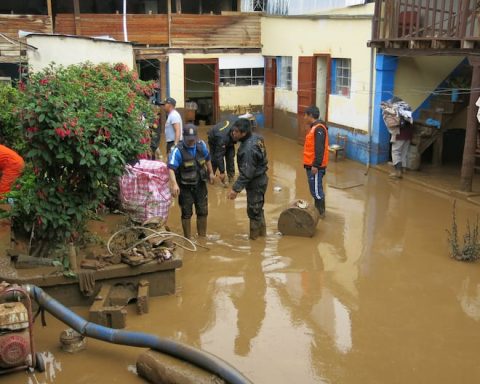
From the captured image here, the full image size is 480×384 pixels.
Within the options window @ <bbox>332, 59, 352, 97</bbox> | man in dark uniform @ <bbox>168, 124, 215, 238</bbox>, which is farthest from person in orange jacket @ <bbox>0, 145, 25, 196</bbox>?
window @ <bbox>332, 59, 352, 97</bbox>

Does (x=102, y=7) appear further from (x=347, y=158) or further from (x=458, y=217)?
(x=458, y=217)

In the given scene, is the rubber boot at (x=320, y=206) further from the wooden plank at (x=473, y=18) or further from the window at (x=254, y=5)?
the window at (x=254, y=5)

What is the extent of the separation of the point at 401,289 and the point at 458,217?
3.48m

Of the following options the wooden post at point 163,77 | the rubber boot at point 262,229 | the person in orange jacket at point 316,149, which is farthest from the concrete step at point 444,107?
the wooden post at point 163,77

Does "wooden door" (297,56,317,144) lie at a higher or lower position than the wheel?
higher

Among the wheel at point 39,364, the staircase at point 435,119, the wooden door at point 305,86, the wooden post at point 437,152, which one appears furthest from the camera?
the wooden door at point 305,86

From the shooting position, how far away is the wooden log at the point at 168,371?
4.33m

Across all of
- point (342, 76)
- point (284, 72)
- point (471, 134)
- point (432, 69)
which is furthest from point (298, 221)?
point (284, 72)

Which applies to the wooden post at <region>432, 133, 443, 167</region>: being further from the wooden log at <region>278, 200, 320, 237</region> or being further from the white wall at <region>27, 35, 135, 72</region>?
the white wall at <region>27, 35, 135, 72</region>

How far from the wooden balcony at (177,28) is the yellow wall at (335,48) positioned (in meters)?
1.22

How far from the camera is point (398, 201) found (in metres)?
10.7

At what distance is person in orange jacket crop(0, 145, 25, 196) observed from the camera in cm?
628

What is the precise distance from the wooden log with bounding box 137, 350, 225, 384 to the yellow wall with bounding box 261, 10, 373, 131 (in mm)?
10280

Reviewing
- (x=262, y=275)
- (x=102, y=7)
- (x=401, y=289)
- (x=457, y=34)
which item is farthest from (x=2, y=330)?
(x=102, y=7)
